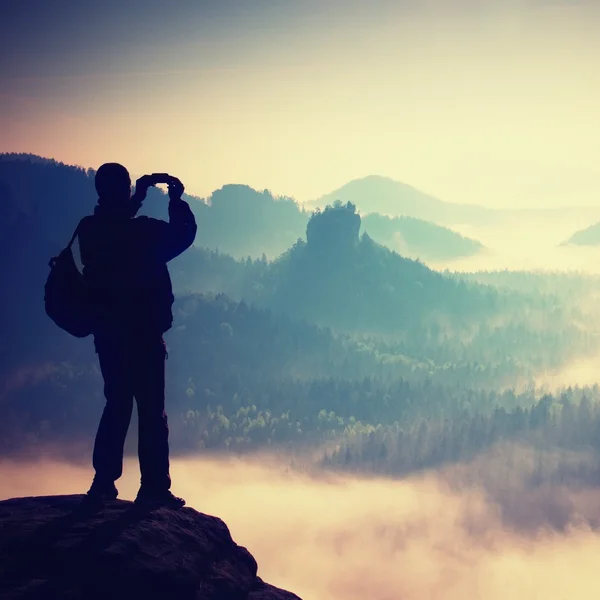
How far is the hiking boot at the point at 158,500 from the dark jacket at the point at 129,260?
12.0 feet

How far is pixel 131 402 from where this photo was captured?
52.3 feet

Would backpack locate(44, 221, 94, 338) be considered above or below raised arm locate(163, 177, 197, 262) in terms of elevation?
below

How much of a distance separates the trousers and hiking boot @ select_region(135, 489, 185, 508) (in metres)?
0.09

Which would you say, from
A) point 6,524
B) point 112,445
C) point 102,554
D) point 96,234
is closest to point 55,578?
point 102,554

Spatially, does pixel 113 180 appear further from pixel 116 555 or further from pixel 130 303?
pixel 116 555

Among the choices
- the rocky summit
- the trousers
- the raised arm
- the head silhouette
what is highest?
the head silhouette

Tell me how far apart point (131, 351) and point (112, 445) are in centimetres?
220

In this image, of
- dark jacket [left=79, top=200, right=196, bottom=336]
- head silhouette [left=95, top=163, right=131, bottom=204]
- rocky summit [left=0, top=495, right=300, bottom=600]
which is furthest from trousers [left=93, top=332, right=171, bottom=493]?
head silhouette [left=95, top=163, right=131, bottom=204]

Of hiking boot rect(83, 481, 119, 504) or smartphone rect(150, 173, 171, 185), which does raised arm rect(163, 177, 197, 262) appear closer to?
smartphone rect(150, 173, 171, 185)

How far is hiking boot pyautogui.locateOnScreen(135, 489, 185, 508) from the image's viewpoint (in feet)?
51.1

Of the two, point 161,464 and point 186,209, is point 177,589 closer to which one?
point 161,464

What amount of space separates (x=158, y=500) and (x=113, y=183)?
699cm

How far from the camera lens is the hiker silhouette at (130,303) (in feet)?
50.2

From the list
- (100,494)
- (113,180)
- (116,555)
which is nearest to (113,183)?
(113,180)
